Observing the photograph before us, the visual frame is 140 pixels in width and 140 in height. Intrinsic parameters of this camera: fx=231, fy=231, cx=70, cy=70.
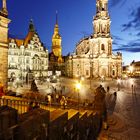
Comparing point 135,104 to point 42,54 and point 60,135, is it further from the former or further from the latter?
point 42,54

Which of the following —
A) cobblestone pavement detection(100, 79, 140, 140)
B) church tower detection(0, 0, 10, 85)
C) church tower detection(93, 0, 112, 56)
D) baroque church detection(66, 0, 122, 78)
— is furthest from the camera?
church tower detection(93, 0, 112, 56)

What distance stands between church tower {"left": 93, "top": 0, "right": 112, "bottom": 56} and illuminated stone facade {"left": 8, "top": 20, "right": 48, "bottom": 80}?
1958 cm

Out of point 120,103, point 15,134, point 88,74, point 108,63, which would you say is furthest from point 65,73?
point 15,134

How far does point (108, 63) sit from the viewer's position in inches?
3130

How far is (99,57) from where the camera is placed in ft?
260

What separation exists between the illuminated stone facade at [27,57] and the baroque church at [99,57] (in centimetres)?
1279

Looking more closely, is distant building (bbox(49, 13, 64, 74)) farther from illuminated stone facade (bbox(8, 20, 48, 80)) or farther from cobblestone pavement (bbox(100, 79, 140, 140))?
cobblestone pavement (bbox(100, 79, 140, 140))

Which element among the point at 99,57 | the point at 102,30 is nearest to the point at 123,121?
the point at 99,57

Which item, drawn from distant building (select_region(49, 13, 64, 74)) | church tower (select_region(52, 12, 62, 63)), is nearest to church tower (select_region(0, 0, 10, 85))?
distant building (select_region(49, 13, 64, 74))

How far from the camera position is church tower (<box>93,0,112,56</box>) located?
266 ft

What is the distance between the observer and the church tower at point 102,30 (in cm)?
8106

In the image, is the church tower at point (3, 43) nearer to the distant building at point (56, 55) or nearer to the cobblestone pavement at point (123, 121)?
the cobblestone pavement at point (123, 121)

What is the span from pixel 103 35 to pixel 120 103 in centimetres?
5380

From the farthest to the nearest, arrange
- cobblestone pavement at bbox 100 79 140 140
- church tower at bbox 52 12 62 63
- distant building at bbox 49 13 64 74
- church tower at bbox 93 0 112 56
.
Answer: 1. church tower at bbox 52 12 62 63
2. distant building at bbox 49 13 64 74
3. church tower at bbox 93 0 112 56
4. cobblestone pavement at bbox 100 79 140 140
